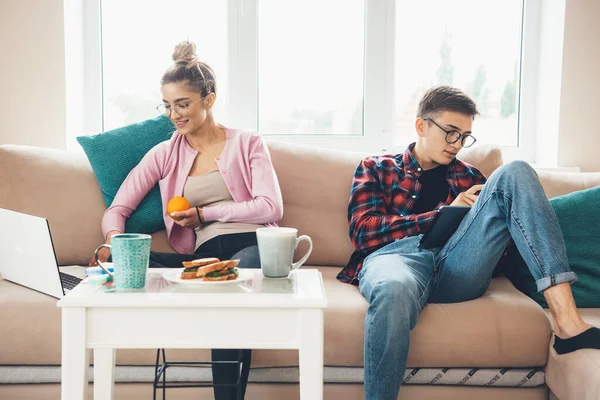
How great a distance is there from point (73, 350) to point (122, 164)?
1120 mm

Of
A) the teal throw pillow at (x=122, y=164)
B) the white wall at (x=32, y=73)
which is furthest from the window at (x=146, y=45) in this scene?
the teal throw pillow at (x=122, y=164)

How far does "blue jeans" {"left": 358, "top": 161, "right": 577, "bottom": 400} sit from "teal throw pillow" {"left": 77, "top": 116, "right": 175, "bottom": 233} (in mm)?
759

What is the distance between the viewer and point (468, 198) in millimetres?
1911

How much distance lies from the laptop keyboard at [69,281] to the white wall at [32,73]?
101 centimetres

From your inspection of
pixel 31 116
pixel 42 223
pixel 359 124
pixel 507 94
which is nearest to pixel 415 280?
pixel 42 223

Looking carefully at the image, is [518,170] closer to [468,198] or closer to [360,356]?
[468,198]

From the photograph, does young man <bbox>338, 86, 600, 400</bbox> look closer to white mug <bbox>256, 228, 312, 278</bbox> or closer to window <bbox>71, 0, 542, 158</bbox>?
white mug <bbox>256, 228, 312, 278</bbox>

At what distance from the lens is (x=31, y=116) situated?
2736 millimetres

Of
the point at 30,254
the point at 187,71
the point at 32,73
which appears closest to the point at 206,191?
the point at 187,71

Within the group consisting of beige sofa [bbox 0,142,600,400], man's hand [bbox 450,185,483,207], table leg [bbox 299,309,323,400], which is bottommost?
beige sofa [bbox 0,142,600,400]

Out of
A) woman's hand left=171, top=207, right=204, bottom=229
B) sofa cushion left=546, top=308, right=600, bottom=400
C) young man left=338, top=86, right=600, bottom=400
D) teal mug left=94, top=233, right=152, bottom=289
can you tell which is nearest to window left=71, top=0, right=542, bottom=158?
young man left=338, top=86, right=600, bottom=400

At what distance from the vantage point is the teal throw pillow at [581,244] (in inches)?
75.9

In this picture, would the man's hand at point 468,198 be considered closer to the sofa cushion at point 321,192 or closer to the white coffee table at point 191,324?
the sofa cushion at point 321,192

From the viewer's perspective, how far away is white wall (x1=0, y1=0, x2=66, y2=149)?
8.88 ft
